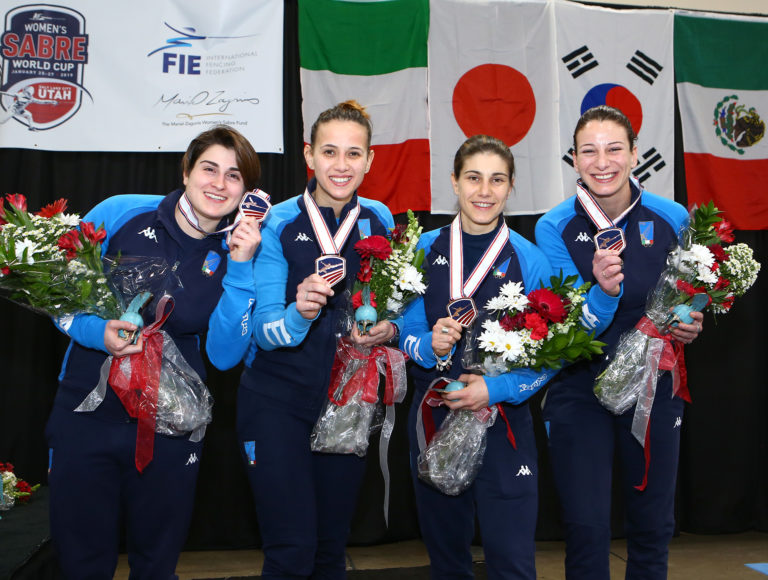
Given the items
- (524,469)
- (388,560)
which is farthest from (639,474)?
(388,560)

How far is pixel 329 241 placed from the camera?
8.60ft

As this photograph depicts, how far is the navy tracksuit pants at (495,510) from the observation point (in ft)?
7.99

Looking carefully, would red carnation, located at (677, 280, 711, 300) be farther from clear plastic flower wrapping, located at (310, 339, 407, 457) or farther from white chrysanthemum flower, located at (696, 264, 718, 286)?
clear plastic flower wrapping, located at (310, 339, 407, 457)

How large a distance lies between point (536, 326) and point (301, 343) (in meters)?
0.84

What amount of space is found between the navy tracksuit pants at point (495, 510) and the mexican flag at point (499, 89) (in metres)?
2.39

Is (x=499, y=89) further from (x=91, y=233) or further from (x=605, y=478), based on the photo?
(x=91, y=233)

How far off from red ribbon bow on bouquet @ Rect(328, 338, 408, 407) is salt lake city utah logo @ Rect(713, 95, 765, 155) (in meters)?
3.79

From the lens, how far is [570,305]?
2.47 metres

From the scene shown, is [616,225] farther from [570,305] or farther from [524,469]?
[524,469]

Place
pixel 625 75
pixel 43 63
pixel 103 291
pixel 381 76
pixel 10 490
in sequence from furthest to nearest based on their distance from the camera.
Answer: pixel 625 75, pixel 381 76, pixel 43 63, pixel 10 490, pixel 103 291

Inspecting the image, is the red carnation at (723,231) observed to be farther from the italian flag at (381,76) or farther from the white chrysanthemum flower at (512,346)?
the italian flag at (381,76)

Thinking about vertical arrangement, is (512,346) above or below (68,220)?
below

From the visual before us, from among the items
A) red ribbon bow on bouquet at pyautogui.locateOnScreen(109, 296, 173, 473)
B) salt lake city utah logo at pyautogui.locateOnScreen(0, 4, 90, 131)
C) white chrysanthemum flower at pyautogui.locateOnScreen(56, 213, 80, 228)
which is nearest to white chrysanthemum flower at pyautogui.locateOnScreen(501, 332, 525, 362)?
red ribbon bow on bouquet at pyautogui.locateOnScreen(109, 296, 173, 473)
